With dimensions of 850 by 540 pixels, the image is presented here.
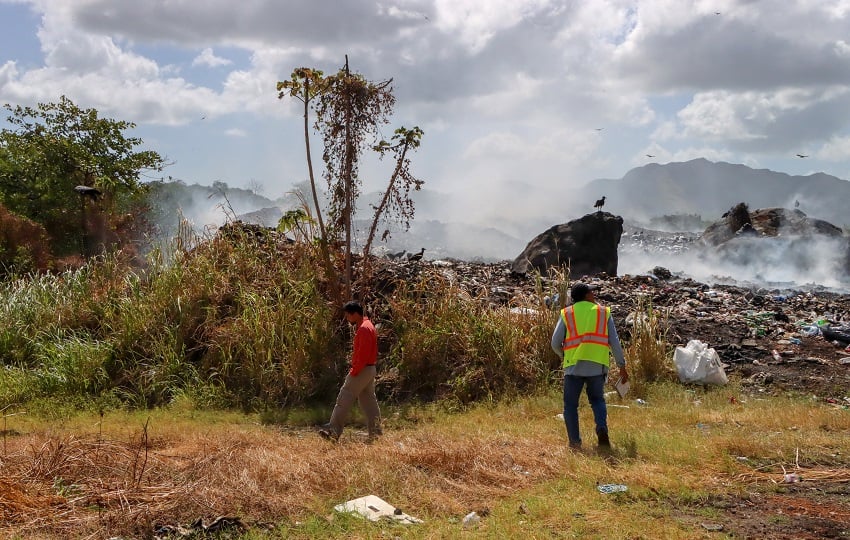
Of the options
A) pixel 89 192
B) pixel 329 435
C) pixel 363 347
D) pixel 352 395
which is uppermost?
pixel 89 192

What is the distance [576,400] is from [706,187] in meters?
147

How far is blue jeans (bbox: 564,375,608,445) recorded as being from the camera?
655cm

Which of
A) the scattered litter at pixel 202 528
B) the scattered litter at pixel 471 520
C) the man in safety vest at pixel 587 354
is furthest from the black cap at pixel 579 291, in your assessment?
the scattered litter at pixel 202 528

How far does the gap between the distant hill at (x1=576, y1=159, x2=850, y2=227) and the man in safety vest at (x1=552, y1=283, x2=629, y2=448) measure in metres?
98.7

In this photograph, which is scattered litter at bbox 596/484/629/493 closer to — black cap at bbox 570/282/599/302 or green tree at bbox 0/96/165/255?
black cap at bbox 570/282/599/302

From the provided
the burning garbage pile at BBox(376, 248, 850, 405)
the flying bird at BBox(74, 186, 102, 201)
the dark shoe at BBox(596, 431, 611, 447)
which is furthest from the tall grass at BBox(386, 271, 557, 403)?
the flying bird at BBox(74, 186, 102, 201)

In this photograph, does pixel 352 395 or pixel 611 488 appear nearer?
pixel 611 488

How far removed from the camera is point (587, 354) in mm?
6523

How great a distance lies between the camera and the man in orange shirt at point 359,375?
7320 mm

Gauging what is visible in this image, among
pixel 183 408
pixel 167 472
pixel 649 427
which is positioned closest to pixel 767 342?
pixel 649 427

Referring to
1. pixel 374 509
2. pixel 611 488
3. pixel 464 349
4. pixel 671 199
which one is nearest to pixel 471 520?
pixel 374 509

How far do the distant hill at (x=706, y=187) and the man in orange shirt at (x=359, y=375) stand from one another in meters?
98.4

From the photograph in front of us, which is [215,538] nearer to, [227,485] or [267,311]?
[227,485]

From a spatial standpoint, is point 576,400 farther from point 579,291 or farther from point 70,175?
point 70,175
